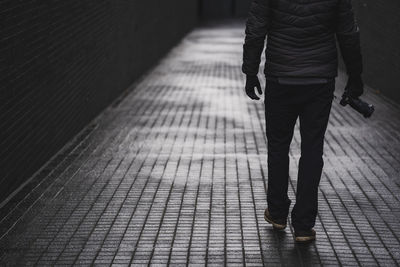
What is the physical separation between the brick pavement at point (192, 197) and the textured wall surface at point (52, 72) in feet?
0.79

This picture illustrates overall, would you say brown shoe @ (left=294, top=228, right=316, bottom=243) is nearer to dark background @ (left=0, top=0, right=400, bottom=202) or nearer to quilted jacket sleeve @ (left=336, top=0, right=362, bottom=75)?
quilted jacket sleeve @ (left=336, top=0, right=362, bottom=75)

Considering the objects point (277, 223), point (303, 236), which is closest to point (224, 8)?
point (277, 223)

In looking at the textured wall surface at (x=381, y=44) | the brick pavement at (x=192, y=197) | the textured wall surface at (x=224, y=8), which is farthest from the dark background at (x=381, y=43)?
the textured wall surface at (x=224, y=8)

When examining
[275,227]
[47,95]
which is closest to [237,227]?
[275,227]

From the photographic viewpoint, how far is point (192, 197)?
530cm

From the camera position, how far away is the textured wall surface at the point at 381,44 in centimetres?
980

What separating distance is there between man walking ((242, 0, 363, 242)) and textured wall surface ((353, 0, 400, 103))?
5.84 meters

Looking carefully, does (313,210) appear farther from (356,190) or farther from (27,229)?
(27,229)

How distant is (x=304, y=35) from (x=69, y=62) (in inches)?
147

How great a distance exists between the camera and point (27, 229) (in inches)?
180

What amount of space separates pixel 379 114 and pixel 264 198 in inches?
166

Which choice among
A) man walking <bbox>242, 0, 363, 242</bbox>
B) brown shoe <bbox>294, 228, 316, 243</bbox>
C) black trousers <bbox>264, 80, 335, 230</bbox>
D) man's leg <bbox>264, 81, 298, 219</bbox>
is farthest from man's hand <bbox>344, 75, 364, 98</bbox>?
brown shoe <bbox>294, 228, 316, 243</bbox>

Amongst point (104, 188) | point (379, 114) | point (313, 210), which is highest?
point (313, 210)

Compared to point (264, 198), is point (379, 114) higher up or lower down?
lower down
